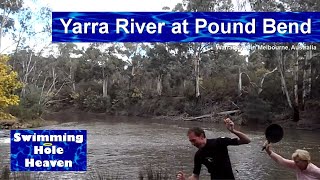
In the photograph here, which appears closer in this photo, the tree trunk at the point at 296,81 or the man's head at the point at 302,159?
the man's head at the point at 302,159

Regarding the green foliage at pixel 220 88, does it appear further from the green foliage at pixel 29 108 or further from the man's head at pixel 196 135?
the man's head at pixel 196 135

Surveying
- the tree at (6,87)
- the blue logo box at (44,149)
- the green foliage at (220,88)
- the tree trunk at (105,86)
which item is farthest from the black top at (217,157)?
the tree trunk at (105,86)

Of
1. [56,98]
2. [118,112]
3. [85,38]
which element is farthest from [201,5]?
[85,38]

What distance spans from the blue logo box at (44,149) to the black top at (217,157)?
360 cm

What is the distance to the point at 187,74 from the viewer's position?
38.7 metres

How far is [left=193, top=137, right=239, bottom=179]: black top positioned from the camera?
385 cm

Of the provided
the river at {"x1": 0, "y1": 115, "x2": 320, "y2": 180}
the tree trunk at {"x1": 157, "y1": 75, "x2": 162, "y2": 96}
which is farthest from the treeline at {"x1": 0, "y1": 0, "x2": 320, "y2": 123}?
the river at {"x1": 0, "y1": 115, "x2": 320, "y2": 180}

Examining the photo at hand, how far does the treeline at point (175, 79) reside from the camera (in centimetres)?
2803

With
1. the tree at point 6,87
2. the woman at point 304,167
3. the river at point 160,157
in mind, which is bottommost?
the river at point 160,157

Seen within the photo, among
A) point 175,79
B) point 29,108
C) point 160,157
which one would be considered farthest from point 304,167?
point 175,79

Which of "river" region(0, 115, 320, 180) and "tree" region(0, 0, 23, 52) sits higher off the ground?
"tree" region(0, 0, 23, 52)

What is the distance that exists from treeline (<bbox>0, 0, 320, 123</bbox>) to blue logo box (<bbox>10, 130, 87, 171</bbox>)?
16.7 m

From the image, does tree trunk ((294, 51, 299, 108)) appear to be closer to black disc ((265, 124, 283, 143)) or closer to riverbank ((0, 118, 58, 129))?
riverbank ((0, 118, 58, 129))

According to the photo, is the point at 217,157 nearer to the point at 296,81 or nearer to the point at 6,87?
the point at 6,87
